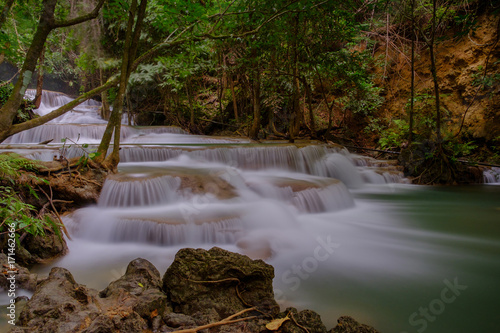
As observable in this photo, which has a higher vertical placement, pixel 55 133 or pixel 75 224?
pixel 55 133

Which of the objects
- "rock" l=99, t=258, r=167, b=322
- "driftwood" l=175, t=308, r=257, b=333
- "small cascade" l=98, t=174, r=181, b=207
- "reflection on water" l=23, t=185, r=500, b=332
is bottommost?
"reflection on water" l=23, t=185, r=500, b=332

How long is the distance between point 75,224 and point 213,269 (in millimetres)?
2809

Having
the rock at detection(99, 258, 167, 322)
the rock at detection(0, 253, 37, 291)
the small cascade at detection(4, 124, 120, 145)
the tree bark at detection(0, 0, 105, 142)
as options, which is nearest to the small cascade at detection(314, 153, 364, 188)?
the rock at detection(99, 258, 167, 322)

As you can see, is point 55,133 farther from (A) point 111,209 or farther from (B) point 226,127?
(A) point 111,209

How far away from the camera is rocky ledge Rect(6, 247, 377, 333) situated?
1.49 metres

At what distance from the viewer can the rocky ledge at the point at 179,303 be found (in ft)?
4.89

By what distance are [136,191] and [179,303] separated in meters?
3.04

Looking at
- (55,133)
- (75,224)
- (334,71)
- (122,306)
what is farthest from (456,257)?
(55,133)

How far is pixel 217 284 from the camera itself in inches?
78.5

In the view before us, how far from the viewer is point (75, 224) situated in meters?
3.79

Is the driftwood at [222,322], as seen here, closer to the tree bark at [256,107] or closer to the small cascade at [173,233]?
the small cascade at [173,233]

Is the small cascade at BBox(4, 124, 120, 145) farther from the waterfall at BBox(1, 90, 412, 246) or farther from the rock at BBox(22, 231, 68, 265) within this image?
the rock at BBox(22, 231, 68, 265)

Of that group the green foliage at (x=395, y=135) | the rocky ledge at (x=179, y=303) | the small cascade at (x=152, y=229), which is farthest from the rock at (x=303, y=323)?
the green foliage at (x=395, y=135)

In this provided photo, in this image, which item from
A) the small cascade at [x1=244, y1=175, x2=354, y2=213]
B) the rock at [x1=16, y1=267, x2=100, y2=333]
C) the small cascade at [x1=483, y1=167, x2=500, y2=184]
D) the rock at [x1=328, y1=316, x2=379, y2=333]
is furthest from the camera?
the small cascade at [x1=483, y1=167, x2=500, y2=184]
